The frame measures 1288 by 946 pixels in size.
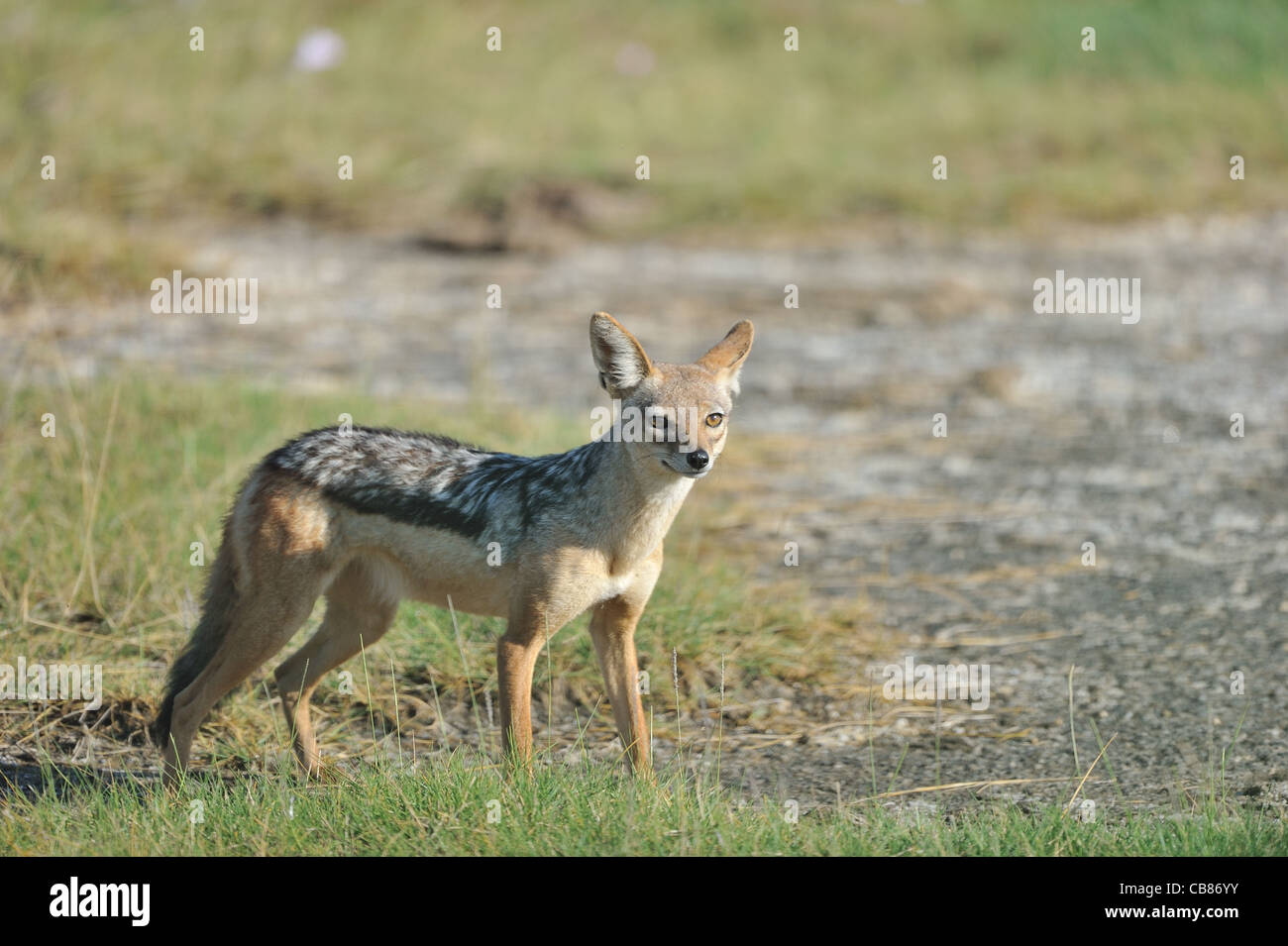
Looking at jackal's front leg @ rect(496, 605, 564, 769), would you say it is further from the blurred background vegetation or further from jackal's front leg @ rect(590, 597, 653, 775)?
the blurred background vegetation

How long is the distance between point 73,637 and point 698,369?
282 cm

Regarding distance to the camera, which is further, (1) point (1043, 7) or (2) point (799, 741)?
(1) point (1043, 7)

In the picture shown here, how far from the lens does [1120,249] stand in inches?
553

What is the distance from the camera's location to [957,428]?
980cm

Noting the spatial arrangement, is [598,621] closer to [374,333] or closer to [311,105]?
[374,333]

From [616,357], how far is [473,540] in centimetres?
79

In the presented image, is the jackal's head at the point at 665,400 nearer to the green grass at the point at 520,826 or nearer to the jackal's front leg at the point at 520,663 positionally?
the jackal's front leg at the point at 520,663

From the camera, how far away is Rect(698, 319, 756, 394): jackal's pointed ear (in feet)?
16.6

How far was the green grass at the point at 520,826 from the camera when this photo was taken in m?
4.22

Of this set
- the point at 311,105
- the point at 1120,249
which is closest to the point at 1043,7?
the point at 1120,249

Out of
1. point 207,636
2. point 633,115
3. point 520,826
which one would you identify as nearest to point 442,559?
point 207,636

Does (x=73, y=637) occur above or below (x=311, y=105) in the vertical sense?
below

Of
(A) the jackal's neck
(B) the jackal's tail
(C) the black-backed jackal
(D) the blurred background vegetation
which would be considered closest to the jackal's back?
(C) the black-backed jackal

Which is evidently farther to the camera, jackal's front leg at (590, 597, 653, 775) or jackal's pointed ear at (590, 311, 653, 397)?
jackal's front leg at (590, 597, 653, 775)
